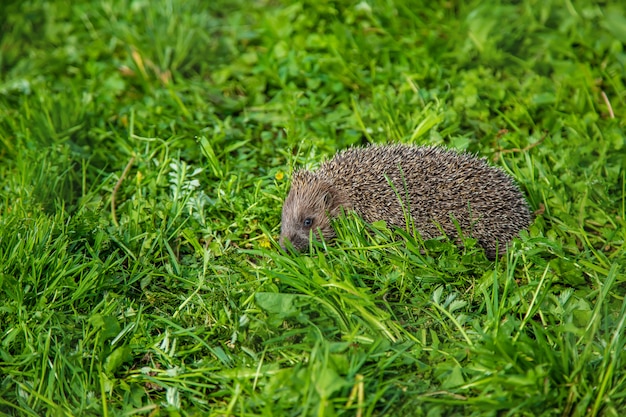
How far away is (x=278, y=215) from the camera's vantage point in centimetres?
498

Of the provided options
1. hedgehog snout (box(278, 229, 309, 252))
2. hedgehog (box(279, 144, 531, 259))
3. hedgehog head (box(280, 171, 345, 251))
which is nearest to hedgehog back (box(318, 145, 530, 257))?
hedgehog (box(279, 144, 531, 259))

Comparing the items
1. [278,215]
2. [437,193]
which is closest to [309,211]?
A: [278,215]

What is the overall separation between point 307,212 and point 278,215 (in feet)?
1.17

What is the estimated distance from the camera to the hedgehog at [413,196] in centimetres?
454

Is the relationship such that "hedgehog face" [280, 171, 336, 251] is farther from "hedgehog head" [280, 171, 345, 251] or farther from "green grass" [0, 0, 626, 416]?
"green grass" [0, 0, 626, 416]

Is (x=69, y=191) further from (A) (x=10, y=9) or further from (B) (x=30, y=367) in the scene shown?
(A) (x=10, y=9)

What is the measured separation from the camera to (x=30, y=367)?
3719 mm

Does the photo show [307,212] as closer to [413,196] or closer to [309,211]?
[309,211]

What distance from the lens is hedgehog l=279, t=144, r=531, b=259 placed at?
4.54 m

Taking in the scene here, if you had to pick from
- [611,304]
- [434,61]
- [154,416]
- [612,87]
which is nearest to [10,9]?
[434,61]

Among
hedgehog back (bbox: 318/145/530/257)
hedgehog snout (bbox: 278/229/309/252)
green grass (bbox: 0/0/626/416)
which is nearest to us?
green grass (bbox: 0/0/626/416)

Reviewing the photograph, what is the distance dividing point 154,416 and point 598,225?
11.1ft

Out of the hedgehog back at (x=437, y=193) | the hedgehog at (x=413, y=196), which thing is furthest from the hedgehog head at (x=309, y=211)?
the hedgehog back at (x=437, y=193)

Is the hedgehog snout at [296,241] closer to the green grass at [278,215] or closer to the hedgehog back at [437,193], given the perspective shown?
the green grass at [278,215]
